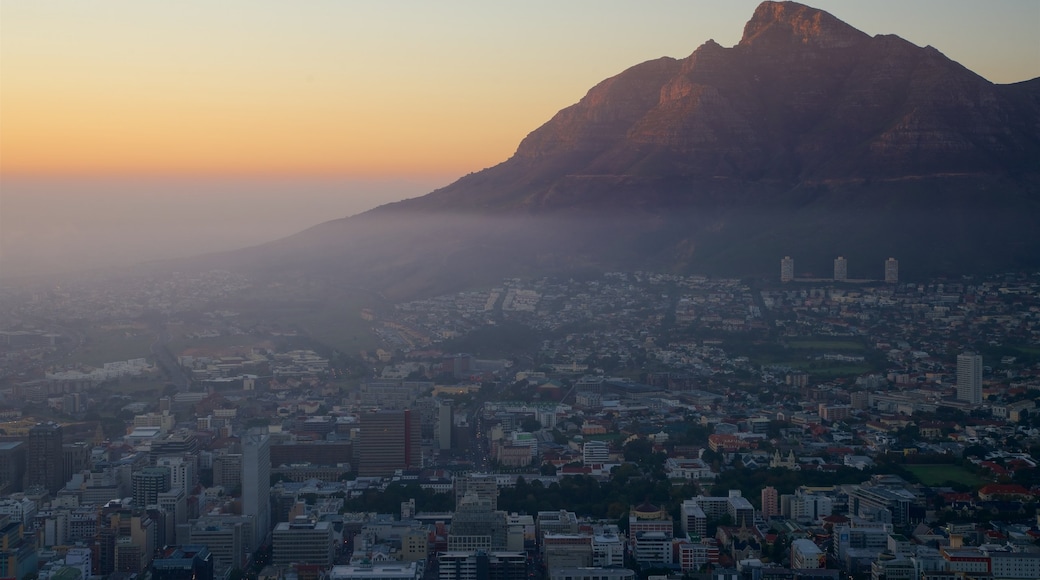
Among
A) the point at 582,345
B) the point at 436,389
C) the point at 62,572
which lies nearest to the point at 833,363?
the point at 582,345

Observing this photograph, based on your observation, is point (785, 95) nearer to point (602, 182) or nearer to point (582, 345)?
point (602, 182)

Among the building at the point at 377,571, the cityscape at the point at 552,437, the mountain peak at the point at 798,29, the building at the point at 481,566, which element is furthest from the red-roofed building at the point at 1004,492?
the mountain peak at the point at 798,29

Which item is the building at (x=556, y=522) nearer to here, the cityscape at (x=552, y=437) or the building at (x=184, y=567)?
the cityscape at (x=552, y=437)

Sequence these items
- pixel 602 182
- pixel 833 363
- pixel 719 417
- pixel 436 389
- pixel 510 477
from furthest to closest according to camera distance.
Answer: pixel 602 182
pixel 833 363
pixel 436 389
pixel 719 417
pixel 510 477

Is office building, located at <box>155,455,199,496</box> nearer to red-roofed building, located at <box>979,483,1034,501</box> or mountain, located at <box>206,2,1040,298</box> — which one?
red-roofed building, located at <box>979,483,1034,501</box>

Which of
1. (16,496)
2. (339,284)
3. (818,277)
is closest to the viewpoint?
(16,496)

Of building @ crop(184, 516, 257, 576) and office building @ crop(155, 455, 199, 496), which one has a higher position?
office building @ crop(155, 455, 199, 496)

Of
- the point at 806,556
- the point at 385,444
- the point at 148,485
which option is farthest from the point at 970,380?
the point at 148,485

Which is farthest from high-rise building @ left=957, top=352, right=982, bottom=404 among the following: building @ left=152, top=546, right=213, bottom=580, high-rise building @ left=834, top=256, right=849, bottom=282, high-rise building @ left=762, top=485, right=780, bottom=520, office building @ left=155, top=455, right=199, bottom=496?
building @ left=152, top=546, right=213, bottom=580
